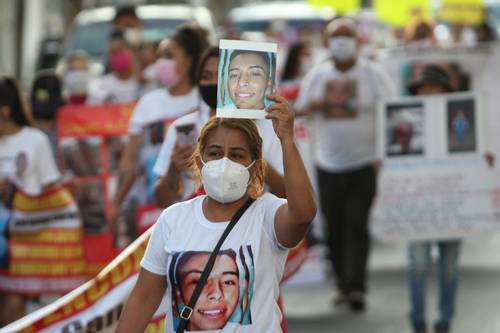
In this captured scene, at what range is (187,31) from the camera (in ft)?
29.6

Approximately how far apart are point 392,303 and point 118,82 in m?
3.51

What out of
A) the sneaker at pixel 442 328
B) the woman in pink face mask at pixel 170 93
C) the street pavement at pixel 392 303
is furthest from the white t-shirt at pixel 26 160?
the sneaker at pixel 442 328

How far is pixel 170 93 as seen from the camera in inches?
364

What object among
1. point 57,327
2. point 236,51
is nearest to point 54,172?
point 57,327

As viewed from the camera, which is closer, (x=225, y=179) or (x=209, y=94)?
(x=225, y=179)

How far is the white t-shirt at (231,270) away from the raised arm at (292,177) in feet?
0.40

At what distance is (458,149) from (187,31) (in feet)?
7.94

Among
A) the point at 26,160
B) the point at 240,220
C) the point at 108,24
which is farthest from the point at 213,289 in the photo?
the point at 108,24

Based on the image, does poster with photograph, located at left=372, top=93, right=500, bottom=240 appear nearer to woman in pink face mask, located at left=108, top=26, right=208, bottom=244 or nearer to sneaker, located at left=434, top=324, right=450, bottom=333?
sneaker, located at left=434, top=324, right=450, bottom=333

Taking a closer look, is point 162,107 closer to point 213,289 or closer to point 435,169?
point 435,169

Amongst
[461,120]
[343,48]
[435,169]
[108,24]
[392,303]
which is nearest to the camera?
[461,120]

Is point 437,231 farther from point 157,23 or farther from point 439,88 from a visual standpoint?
point 157,23

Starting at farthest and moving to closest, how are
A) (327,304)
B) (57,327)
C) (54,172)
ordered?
(327,304) → (54,172) → (57,327)

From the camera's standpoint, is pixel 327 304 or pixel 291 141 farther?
pixel 327 304
